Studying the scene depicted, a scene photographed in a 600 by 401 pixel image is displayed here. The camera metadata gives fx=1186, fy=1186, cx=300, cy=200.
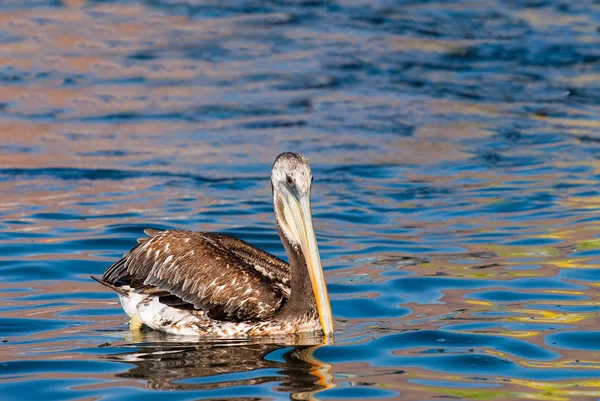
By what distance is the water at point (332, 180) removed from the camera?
6.64 meters

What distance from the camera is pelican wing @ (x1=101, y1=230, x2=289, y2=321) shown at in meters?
7.47

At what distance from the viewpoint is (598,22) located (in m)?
20.5

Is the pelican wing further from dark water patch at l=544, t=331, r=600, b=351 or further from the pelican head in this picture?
dark water patch at l=544, t=331, r=600, b=351

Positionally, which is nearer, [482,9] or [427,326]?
[427,326]

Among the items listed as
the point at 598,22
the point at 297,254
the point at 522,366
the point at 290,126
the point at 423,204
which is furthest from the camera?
the point at 598,22

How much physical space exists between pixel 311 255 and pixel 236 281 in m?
0.56

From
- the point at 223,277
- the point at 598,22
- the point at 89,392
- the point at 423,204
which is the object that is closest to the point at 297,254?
the point at 223,277

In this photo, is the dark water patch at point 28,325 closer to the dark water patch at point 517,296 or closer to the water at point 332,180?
the water at point 332,180

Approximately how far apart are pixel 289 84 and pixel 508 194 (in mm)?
5973

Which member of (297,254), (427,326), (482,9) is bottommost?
→ (427,326)

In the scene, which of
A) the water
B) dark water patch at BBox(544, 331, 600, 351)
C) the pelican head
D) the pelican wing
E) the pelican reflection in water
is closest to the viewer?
the pelican reflection in water

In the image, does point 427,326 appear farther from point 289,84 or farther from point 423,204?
point 289,84

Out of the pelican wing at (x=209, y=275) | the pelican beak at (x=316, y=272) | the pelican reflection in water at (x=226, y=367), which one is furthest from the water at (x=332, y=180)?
the pelican wing at (x=209, y=275)

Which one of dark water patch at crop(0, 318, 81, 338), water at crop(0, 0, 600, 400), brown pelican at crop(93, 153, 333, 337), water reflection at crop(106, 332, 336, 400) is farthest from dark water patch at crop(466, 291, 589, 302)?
dark water patch at crop(0, 318, 81, 338)
